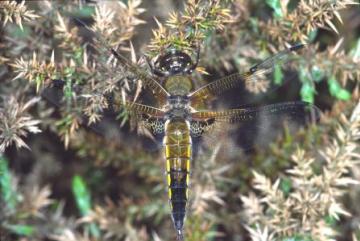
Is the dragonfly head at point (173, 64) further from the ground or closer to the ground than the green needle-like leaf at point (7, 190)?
further from the ground

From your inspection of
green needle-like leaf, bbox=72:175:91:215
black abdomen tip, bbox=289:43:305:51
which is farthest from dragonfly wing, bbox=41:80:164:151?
black abdomen tip, bbox=289:43:305:51

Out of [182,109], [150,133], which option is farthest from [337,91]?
[150,133]

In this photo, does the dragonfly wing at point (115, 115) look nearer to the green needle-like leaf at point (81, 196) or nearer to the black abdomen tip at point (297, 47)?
the green needle-like leaf at point (81, 196)

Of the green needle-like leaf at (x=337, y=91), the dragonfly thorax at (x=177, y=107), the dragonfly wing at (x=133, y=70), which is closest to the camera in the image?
the dragonfly wing at (x=133, y=70)

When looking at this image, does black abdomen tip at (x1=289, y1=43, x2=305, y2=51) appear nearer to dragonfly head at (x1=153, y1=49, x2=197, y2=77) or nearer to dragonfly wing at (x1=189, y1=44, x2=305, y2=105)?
dragonfly wing at (x1=189, y1=44, x2=305, y2=105)

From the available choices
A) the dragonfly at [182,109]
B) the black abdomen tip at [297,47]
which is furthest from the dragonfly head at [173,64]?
the black abdomen tip at [297,47]

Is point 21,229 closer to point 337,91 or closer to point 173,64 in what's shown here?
point 173,64

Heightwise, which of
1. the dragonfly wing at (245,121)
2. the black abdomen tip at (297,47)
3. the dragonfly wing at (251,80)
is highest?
the black abdomen tip at (297,47)
